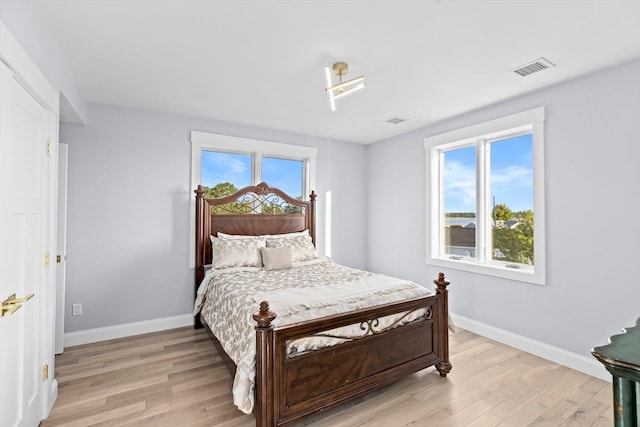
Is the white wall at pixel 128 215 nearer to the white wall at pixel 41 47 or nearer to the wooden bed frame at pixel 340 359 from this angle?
the white wall at pixel 41 47

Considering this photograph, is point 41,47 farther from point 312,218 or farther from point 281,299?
point 312,218

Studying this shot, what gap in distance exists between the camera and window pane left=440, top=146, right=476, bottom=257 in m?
3.81

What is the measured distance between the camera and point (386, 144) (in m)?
4.91

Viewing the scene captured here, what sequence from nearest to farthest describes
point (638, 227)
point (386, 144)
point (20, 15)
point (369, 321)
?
point (20, 15) < point (369, 321) < point (638, 227) < point (386, 144)

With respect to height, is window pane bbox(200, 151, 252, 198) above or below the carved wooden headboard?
above

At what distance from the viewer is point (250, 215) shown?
409 cm

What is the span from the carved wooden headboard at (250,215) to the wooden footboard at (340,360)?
7.40ft

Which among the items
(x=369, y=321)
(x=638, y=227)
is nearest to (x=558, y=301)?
(x=638, y=227)

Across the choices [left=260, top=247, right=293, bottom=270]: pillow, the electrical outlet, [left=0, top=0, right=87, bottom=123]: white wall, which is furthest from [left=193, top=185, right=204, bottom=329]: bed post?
[left=0, top=0, right=87, bottom=123]: white wall

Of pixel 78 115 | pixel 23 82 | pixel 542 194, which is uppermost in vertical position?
pixel 78 115

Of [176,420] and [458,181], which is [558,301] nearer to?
[458,181]

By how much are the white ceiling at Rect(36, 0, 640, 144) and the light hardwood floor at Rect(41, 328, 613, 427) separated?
2567 mm

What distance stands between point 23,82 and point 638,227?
4243mm

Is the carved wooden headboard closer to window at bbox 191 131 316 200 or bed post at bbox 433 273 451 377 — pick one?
window at bbox 191 131 316 200
